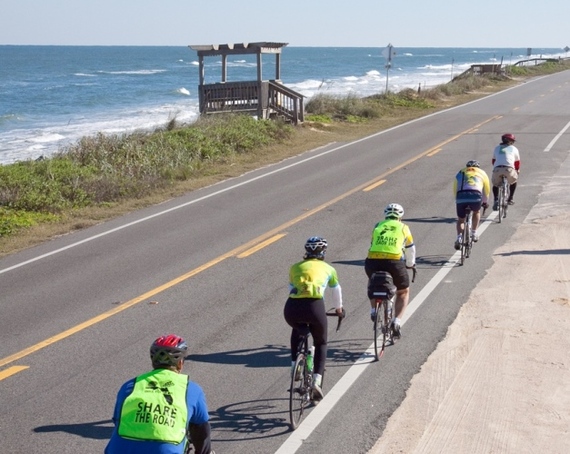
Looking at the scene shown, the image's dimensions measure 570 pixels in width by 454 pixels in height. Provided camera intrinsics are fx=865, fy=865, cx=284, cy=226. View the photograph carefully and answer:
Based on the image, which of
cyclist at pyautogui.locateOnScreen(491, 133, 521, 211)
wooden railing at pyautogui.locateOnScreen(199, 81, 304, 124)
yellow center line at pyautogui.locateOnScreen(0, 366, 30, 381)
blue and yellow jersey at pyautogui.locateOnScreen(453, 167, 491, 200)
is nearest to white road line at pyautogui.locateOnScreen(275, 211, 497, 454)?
blue and yellow jersey at pyautogui.locateOnScreen(453, 167, 491, 200)

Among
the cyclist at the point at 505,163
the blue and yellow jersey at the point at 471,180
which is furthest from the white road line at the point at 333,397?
the cyclist at the point at 505,163

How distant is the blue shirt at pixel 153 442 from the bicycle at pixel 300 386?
7.78ft

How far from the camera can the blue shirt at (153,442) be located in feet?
16.1

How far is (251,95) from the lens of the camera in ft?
108

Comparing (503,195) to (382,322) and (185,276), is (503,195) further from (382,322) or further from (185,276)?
(382,322)

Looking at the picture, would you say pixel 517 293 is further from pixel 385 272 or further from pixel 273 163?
pixel 273 163

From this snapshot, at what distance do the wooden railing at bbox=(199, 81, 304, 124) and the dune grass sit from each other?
96 cm

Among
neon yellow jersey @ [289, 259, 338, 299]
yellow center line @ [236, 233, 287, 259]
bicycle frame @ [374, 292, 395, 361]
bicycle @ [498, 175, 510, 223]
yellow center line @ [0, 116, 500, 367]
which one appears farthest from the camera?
bicycle @ [498, 175, 510, 223]

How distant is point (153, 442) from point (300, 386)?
298 centimetres

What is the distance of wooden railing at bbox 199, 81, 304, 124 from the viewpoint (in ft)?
107

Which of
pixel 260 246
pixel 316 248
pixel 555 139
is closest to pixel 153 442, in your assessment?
pixel 316 248

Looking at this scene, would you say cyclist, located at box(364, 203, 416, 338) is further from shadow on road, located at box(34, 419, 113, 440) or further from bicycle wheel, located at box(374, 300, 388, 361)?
shadow on road, located at box(34, 419, 113, 440)

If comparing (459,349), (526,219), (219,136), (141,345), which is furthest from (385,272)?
(219,136)

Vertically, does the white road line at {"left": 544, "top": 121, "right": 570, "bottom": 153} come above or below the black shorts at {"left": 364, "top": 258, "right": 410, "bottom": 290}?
below
